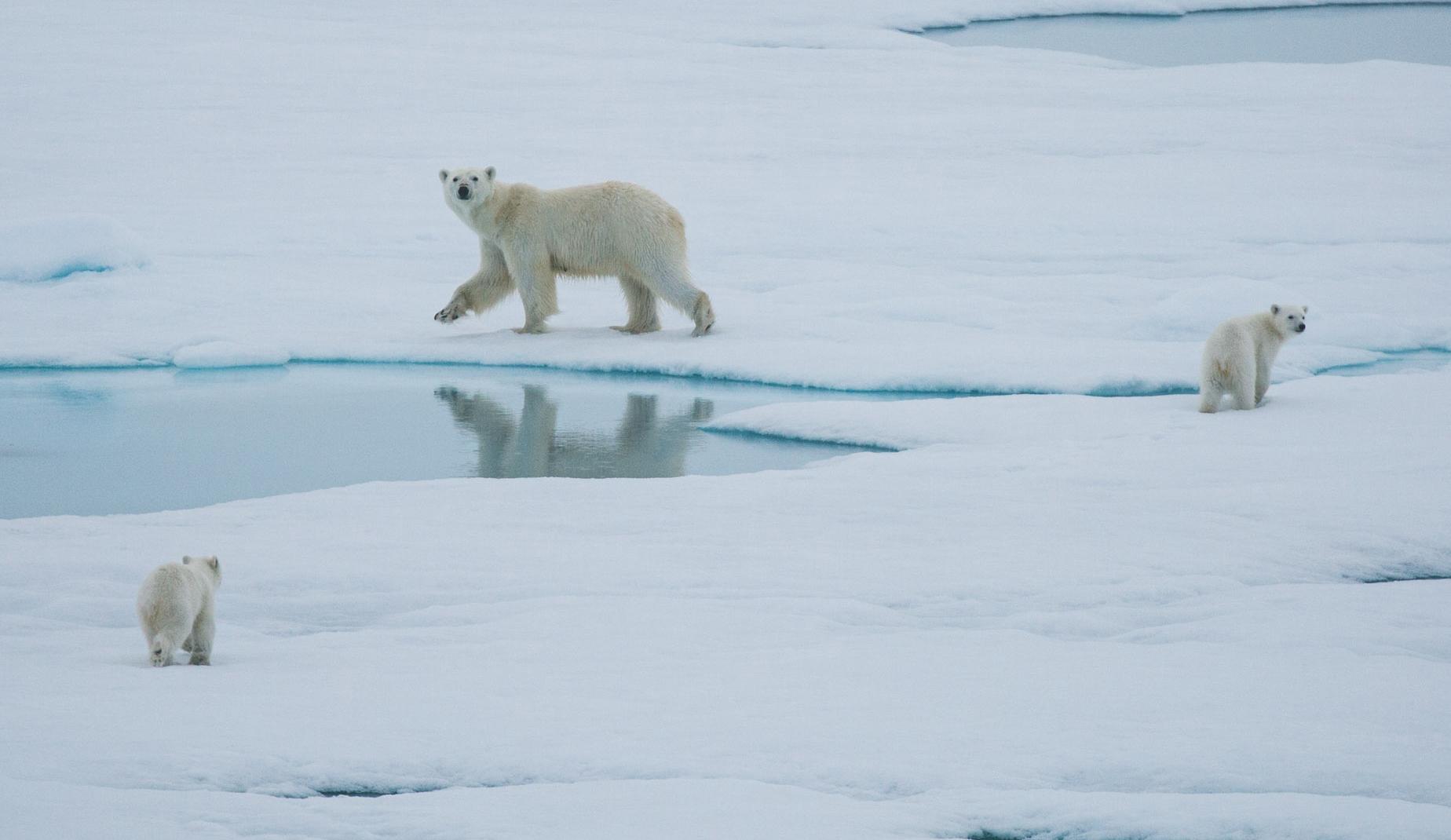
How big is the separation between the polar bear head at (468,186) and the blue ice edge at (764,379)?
1062 mm

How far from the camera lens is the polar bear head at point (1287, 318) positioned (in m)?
7.00

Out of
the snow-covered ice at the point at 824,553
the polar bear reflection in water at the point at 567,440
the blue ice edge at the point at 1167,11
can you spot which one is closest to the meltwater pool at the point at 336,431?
the polar bear reflection in water at the point at 567,440

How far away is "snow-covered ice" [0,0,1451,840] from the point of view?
3.12 m

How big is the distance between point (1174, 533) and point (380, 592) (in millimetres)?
2727

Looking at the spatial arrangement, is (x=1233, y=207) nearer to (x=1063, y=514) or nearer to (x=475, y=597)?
(x=1063, y=514)

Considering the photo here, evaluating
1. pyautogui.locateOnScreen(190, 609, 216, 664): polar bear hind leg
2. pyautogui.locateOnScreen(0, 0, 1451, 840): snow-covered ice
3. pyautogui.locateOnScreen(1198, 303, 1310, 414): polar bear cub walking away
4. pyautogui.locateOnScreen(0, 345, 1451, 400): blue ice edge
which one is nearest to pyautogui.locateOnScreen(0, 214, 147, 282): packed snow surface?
pyautogui.locateOnScreen(0, 0, 1451, 840): snow-covered ice

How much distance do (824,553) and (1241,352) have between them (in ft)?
9.77

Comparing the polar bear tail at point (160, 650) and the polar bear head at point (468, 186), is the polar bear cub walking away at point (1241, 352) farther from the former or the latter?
the polar bear tail at point (160, 650)

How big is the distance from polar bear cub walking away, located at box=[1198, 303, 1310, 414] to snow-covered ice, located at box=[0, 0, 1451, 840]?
182 millimetres

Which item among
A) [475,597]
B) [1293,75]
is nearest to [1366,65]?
[1293,75]

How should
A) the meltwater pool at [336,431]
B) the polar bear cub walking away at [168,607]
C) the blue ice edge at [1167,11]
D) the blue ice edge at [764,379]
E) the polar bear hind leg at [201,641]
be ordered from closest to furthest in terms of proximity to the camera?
1. the polar bear cub walking away at [168,607]
2. the polar bear hind leg at [201,641]
3. the meltwater pool at [336,431]
4. the blue ice edge at [764,379]
5. the blue ice edge at [1167,11]

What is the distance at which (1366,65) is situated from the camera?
842 inches

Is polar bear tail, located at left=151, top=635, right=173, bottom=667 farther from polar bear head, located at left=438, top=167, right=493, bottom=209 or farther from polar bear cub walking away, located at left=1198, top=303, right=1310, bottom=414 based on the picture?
polar bear head, located at left=438, top=167, right=493, bottom=209

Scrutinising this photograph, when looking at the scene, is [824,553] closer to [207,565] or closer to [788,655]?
[788,655]
